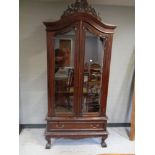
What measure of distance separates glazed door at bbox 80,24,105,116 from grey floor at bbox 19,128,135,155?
0.50 m

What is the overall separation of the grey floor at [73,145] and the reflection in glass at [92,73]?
1.81 feet

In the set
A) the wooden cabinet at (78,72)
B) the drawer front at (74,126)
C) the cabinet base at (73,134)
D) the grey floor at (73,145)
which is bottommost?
the grey floor at (73,145)

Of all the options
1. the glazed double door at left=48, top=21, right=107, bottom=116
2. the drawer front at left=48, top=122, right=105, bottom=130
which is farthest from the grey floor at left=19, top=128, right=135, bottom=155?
the glazed double door at left=48, top=21, right=107, bottom=116

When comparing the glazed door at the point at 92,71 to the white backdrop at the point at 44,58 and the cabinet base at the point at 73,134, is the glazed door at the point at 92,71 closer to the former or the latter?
the cabinet base at the point at 73,134

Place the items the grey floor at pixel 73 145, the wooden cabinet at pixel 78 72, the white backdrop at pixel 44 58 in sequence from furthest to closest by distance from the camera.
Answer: the white backdrop at pixel 44 58
the grey floor at pixel 73 145
the wooden cabinet at pixel 78 72

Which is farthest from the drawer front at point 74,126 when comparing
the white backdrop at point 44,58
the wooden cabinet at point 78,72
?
the white backdrop at point 44,58

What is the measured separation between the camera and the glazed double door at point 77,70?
245 cm

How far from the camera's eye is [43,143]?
2758 mm

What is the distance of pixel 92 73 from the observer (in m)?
2.60

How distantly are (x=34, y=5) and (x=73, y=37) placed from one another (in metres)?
0.99

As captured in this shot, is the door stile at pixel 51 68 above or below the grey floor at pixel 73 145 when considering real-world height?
above

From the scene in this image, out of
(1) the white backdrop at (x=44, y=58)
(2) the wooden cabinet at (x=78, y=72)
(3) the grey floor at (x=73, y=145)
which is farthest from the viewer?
(1) the white backdrop at (x=44, y=58)
